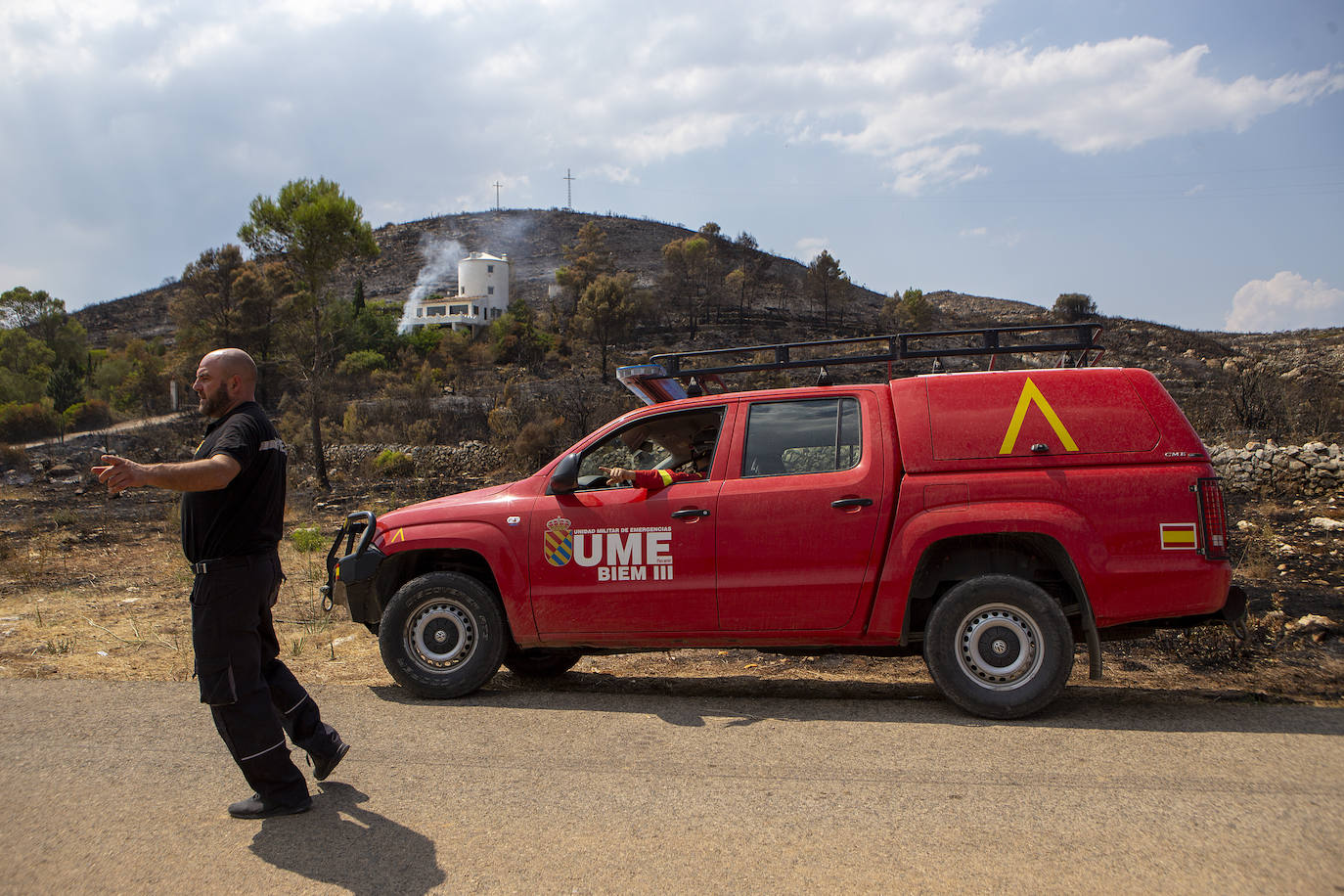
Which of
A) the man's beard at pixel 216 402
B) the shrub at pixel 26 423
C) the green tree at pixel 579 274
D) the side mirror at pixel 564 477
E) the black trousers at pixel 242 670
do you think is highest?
the green tree at pixel 579 274

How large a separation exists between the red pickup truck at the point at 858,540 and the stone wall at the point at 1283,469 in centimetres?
867

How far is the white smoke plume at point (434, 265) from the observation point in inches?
4090

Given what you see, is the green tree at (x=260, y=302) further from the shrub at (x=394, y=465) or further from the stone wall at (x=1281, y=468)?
the stone wall at (x=1281, y=468)

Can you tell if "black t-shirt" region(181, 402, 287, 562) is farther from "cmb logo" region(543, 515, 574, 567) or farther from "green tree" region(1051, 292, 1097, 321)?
"green tree" region(1051, 292, 1097, 321)

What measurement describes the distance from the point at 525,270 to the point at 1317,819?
11693 centimetres

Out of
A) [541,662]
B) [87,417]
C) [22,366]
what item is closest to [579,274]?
[22,366]

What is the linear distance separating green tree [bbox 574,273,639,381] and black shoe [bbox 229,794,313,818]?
5574 cm

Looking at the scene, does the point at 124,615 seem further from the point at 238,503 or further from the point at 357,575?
the point at 238,503

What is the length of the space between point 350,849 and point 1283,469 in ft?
44.5

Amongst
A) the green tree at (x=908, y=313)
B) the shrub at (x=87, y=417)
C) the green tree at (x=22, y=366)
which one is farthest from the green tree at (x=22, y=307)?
the green tree at (x=908, y=313)

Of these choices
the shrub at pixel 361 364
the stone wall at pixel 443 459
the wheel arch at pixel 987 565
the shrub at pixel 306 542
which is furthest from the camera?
the shrub at pixel 361 364

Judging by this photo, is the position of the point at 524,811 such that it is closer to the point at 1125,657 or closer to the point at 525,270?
the point at 1125,657

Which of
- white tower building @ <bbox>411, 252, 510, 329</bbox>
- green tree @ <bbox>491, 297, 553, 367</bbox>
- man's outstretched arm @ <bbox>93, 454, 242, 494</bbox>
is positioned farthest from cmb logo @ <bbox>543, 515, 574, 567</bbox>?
white tower building @ <bbox>411, 252, 510, 329</bbox>

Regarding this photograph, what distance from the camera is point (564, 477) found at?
579 cm
